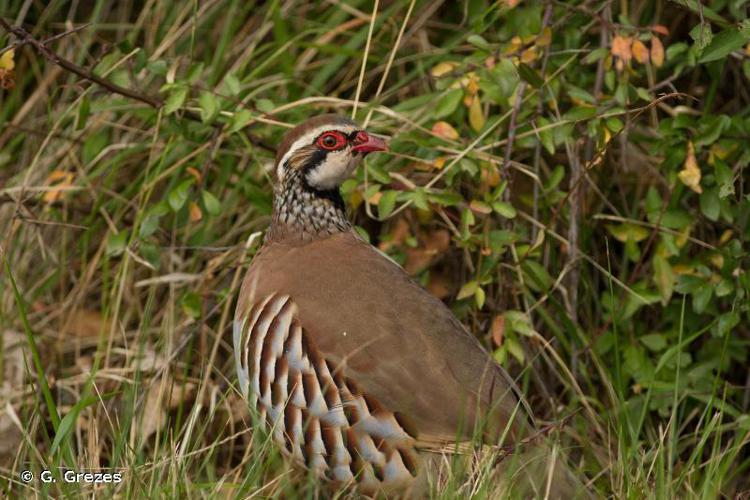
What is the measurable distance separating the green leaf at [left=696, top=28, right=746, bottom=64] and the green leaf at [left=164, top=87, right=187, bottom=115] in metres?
1.42

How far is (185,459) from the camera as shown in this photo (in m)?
2.86

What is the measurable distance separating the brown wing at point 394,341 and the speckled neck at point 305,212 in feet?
0.35

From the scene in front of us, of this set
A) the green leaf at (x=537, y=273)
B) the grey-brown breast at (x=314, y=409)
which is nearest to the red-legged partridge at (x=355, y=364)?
the grey-brown breast at (x=314, y=409)

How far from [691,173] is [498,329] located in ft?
2.32

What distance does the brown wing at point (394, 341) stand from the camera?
2895 millimetres

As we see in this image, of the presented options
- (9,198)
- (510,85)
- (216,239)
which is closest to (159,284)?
(216,239)

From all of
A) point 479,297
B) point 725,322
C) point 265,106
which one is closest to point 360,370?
point 479,297

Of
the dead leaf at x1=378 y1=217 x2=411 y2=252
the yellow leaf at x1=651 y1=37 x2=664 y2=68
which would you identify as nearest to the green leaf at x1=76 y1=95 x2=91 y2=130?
the dead leaf at x1=378 y1=217 x2=411 y2=252

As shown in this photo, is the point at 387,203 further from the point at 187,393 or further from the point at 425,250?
the point at 187,393

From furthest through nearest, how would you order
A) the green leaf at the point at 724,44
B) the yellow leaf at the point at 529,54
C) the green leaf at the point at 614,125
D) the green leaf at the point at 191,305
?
the green leaf at the point at 191,305 → the yellow leaf at the point at 529,54 → the green leaf at the point at 614,125 → the green leaf at the point at 724,44

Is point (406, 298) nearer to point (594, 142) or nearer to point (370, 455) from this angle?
point (370, 455)

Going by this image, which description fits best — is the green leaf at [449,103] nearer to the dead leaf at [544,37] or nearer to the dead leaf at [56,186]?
the dead leaf at [544,37]

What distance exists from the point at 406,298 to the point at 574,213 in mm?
803

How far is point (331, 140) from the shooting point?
3295 millimetres
